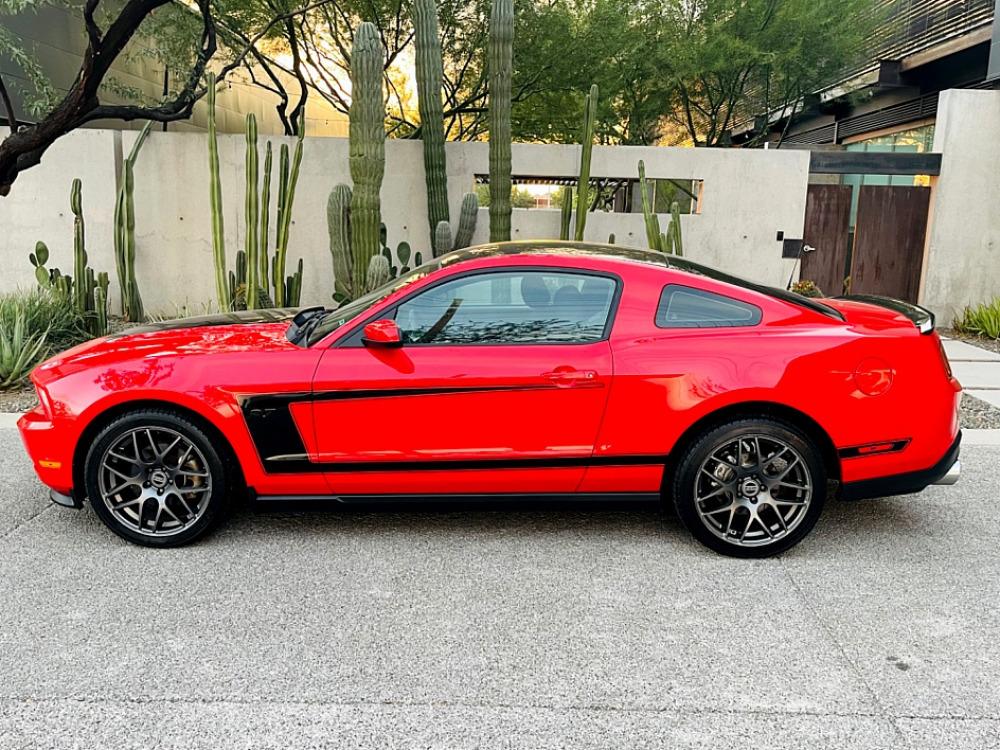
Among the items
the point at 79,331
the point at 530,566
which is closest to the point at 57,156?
the point at 79,331

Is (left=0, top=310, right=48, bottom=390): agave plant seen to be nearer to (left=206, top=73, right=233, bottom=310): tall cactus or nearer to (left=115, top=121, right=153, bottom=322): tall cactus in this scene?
(left=206, top=73, right=233, bottom=310): tall cactus

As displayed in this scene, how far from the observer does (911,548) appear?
414 centimetres

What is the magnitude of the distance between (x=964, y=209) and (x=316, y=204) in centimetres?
900

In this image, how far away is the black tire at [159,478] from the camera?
388cm

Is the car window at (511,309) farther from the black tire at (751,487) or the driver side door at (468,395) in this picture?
the black tire at (751,487)

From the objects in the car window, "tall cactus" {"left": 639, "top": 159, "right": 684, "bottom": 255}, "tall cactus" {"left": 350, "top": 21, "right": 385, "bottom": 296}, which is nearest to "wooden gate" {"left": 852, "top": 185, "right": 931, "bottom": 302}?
"tall cactus" {"left": 639, "top": 159, "right": 684, "bottom": 255}

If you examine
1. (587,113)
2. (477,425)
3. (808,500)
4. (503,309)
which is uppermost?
(587,113)

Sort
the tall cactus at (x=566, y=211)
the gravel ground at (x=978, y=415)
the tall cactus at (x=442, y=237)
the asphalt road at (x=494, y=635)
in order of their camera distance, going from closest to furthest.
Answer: the asphalt road at (x=494, y=635) < the gravel ground at (x=978, y=415) < the tall cactus at (x=442, y=237) < the tall cactus at (x=566, y=211)

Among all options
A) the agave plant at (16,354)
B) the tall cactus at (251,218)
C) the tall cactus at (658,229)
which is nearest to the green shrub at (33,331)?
the agave plant at (16,354)

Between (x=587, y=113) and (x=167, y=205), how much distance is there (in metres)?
5.74

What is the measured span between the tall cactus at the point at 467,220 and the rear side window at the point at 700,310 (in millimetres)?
6717

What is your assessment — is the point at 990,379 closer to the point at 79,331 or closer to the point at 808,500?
the point at 808,500

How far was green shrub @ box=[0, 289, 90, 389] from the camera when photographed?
7355 millimetres

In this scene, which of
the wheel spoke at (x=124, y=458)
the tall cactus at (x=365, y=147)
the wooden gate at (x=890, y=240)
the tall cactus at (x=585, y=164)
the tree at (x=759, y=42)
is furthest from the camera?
the tree at (x=759, y=42)
